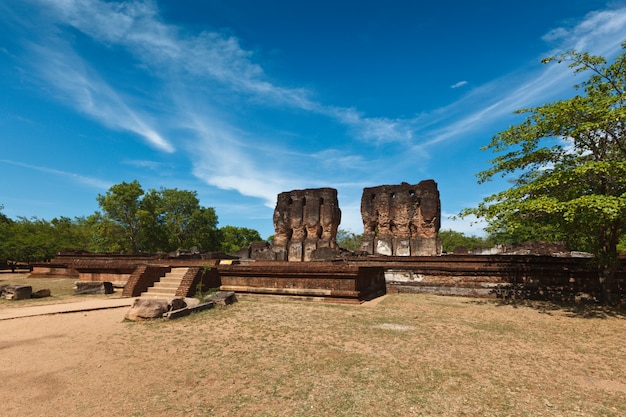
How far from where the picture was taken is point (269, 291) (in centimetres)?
945

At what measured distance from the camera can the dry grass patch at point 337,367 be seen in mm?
2969

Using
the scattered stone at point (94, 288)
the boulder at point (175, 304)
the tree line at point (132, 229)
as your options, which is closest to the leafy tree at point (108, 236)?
the tree line at point (132, 229)

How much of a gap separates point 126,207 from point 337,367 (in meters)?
37.6

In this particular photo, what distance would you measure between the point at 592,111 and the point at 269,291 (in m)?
9.09

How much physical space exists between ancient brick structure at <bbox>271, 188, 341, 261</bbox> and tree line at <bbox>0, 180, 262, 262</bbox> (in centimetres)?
1842

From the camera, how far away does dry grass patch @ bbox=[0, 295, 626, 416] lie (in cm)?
297

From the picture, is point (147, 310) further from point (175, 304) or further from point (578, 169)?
point (578, 169)

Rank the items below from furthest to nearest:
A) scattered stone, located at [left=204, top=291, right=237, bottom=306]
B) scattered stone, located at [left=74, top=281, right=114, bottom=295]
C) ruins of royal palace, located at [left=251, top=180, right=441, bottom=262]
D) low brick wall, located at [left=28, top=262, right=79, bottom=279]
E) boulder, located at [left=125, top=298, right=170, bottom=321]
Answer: ruins of royal palace, located at [left=251, top=180, right=441, bottom=262] < low brick wall, located at [left=28, top=262, right=79, bottom=279] < scattered stone, located at [left=74, top=281, right=114, bottom=295] < scattered stone, located at [left=204, top=291, right=237, bottom=306] < boulder, located at [left=125, top=298, right=170, bottom=321]

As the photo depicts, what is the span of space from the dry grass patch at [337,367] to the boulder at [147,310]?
31 cm

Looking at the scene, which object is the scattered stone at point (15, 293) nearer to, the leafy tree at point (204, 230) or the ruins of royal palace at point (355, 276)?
the ruins of royal palace at point (355, 276)

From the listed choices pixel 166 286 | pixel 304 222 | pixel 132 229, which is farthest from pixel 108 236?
pixel 166 286

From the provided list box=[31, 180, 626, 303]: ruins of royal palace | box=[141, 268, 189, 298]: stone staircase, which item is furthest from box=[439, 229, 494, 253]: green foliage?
box=[141, 268, 189, 298]: stone staircase

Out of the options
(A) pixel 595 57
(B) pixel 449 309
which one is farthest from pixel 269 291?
(A) pixel 595 57

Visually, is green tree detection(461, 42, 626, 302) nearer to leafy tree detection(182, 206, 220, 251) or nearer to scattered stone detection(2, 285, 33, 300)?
scattered stone detection(2, 285, 33, 300)
